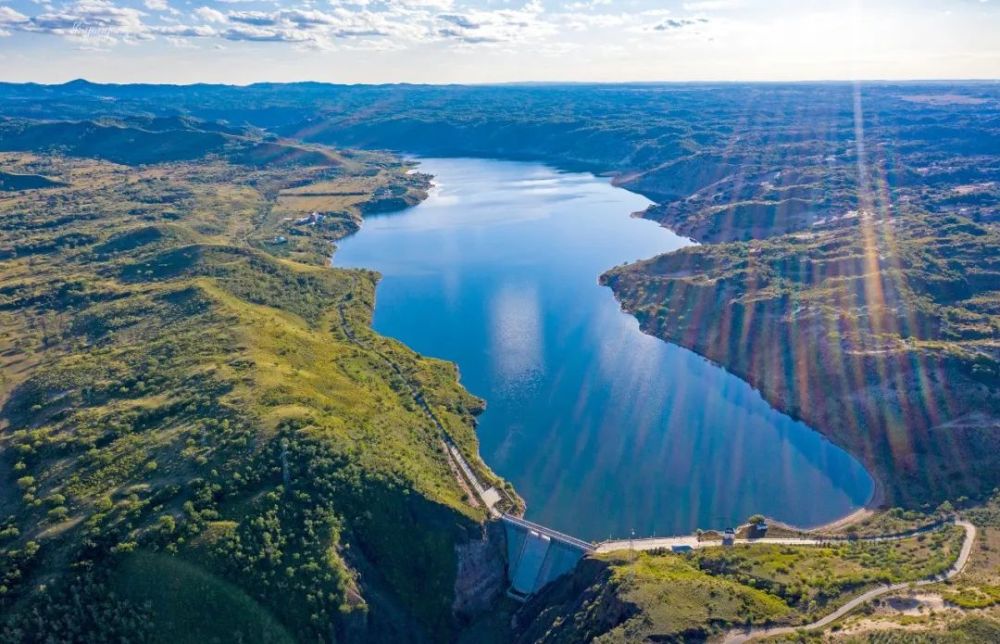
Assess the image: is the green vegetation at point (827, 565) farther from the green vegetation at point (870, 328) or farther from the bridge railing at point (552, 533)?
the green vegetation at point (870, 328)

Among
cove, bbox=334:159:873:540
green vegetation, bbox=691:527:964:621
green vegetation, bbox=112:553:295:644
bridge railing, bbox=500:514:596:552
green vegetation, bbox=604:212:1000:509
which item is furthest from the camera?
green vegetation, bbox=604:212:1000:509

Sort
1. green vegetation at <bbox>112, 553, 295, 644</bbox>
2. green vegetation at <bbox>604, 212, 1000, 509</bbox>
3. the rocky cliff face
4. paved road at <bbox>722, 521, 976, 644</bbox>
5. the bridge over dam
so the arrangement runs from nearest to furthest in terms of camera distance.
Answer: paved road at <bbox>722, 521, 976, 644</bbox>
green vegetation at <bbox>112, 553, 295, 644</bbox>
the rocky cliff face
the bridge over dam
green vegetation at <bbox>604, 212, 1000, 509</bbox>

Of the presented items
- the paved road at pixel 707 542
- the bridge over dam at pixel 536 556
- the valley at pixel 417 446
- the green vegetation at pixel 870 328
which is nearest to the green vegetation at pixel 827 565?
the valley at pixel 417 446

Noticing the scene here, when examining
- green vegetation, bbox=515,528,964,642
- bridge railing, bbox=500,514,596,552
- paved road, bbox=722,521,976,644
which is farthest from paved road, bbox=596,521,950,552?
paved road, bbox=722,521,976,644

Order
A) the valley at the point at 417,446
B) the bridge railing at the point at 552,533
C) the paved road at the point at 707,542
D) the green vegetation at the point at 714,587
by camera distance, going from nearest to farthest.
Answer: the green vegetation at the point at 714,587 → the valley at the point at 417,446 → the bridge railing at the point at 552,533 → the paved road at the point at 707,542

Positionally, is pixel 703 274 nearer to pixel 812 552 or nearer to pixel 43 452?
pixel 812 552

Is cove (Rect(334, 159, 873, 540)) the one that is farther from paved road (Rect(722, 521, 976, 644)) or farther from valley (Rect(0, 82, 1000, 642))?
paved road (Rect(722, 521, 976, 644))

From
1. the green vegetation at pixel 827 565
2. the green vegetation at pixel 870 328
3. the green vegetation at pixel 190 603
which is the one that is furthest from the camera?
the green vegetation at pixel 870 328

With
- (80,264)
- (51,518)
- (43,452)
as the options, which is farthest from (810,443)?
(80,264)

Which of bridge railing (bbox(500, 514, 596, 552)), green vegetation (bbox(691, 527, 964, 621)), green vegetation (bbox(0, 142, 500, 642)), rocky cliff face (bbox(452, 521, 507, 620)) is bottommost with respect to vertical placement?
rocky cliff face (bbox(452, 521, 507, 620))

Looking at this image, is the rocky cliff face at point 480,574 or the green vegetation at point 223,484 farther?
the rocky cliff face at point 480,574

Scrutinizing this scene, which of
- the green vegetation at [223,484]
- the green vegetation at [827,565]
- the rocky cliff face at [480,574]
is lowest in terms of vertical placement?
the rocky cliff face at [480,574]
